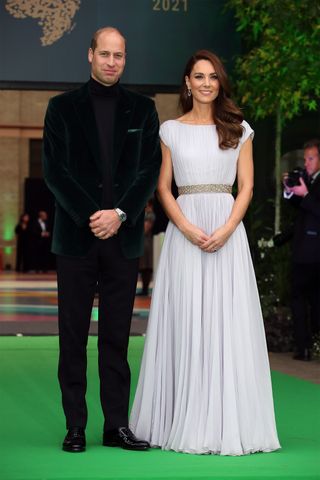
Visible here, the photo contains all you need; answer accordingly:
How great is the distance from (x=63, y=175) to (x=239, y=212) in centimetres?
85

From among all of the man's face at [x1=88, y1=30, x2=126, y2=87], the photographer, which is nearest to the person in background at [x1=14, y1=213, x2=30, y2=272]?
the photographer

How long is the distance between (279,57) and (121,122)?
17.0 ft

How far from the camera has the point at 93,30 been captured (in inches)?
455

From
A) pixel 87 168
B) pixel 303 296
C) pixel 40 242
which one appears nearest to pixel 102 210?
pixel 87 168

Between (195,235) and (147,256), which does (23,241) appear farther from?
(195,235)

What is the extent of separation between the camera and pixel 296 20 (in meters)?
9.95

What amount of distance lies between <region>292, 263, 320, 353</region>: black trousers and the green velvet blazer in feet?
14.6

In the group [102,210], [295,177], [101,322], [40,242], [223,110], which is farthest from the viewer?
[40,242]

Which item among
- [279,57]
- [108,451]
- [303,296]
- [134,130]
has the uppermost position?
[279,57]

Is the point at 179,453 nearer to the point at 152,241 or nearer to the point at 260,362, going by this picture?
the point at 260,362

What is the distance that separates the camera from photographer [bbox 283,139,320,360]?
9.41 metres

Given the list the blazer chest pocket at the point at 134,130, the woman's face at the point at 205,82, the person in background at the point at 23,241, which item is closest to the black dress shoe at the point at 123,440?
the blazer chest pocket at the point at 134,130

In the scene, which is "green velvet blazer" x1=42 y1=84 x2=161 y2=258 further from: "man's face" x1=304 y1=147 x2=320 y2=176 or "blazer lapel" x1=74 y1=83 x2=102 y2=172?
"man's face" x1=304 y1=147 x2=320 y2=176

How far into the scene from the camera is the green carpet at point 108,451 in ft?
16.2
